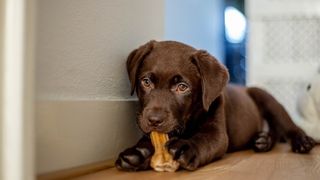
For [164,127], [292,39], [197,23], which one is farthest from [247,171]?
[197,23]

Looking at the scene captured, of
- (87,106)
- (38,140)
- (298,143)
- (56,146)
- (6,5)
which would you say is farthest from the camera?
(298,143)

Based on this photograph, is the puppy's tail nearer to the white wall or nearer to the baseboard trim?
the white wall

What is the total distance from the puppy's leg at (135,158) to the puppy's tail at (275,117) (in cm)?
92

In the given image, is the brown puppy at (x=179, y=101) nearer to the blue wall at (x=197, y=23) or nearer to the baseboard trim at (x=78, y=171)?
the baseboard trim at (x=78, y=171)

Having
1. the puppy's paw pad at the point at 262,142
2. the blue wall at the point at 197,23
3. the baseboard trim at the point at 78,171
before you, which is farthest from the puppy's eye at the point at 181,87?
the blue wall at the point at 197,23

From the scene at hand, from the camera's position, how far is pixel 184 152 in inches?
63.8

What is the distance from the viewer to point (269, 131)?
2.57 meters

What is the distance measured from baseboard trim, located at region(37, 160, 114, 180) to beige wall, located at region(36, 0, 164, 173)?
2cm

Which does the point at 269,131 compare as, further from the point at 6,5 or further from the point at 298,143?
the point at 6,5

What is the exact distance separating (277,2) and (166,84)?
1.98 meters

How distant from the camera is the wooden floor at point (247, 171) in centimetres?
154

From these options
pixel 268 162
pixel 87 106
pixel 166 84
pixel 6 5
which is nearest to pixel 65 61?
pixel 87 106

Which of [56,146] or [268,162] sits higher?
[56,146]

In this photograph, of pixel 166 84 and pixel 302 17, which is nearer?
pixel 166 84
